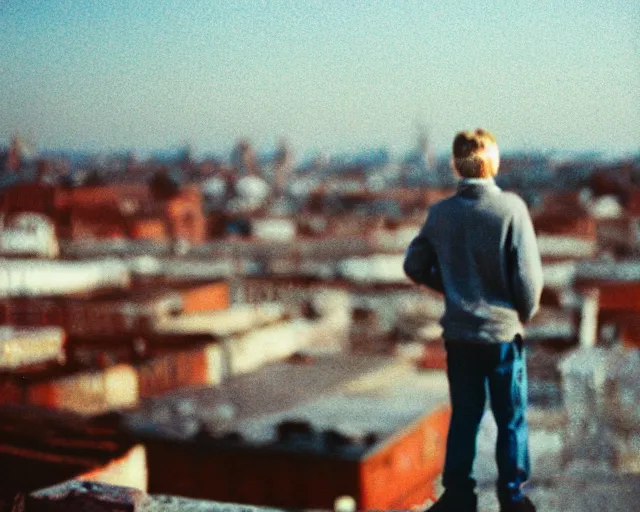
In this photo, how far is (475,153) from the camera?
3.92m

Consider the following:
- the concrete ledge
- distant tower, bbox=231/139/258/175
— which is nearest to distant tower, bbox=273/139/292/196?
distant tower, bbox=231/139/258/175

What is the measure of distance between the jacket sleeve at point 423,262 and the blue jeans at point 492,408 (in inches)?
10.8

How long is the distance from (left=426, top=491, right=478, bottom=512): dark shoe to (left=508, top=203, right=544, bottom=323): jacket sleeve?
803 millimetres

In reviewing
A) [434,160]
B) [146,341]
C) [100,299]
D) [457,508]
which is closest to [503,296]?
[457,508]

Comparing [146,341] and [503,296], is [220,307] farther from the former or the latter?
[503,296]

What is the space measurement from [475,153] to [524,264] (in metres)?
0.47

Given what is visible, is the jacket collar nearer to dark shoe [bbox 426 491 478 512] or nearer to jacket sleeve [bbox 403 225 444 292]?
jacket sleeve [bbox 403 225 444 292]

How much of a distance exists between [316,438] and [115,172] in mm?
78345

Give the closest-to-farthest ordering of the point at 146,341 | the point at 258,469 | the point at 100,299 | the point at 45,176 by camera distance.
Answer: the point at 258,469, the point at 146,341, the point at 100,299, the point at 45,176

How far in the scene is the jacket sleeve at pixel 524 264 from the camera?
3.85m

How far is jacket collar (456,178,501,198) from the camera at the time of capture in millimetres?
3936

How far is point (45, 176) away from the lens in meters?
62.0

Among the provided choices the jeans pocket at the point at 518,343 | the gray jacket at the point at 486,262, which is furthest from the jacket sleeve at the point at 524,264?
the jeans pocket at the point at 518,343

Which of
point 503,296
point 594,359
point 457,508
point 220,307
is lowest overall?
point 220,307
